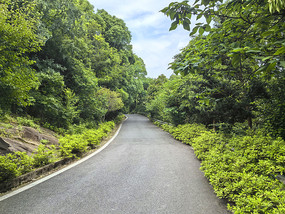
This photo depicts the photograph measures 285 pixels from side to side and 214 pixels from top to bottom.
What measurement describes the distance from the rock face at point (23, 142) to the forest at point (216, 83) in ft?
3.12

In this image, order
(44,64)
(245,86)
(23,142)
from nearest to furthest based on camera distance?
(245,86), (23,142), (44,64)

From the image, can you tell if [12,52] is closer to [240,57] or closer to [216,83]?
[240,57]

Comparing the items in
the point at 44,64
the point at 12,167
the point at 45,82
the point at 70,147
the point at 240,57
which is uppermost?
the point at 44,64

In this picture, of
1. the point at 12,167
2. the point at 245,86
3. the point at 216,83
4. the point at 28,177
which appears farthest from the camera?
the point at 216,83

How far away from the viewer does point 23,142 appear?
5512mm

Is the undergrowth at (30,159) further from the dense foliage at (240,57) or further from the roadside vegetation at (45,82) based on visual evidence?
the dense foliage at (240,57)

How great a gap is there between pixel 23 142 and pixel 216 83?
8.44 metres

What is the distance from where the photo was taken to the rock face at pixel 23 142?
4.44 m

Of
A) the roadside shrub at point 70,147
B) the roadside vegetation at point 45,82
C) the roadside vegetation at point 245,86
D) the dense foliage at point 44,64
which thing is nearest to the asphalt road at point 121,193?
the roadside vegetation at point 245,86

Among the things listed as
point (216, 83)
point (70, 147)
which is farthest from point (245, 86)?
point (70, 147)

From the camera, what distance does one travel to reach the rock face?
4438 millimetres

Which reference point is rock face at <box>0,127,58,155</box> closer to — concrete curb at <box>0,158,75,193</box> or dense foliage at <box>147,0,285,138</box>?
concrete curb at <box>0,158,75,193</box>

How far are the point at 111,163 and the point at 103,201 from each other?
2.46 metres

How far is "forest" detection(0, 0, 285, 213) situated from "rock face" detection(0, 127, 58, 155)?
0.95 m
